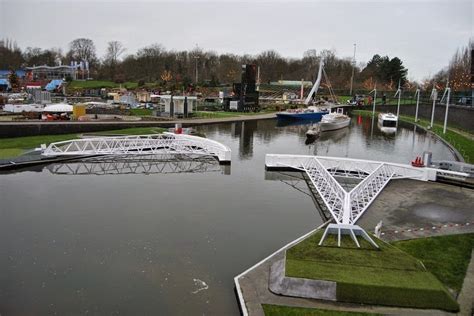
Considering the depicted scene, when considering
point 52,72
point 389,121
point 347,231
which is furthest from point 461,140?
point 52,72

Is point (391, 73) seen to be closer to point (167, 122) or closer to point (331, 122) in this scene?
point (331, 122)

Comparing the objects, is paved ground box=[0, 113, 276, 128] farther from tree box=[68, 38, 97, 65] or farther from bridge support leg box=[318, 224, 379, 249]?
tree box=[68, 38, 97, 65]

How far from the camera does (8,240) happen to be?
17.7m

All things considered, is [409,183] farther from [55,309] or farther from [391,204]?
[55,309]

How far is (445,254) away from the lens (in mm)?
15836

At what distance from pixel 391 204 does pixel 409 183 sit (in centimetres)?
542

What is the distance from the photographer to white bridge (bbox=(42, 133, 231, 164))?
1304 inches

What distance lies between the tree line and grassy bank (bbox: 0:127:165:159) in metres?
71.1

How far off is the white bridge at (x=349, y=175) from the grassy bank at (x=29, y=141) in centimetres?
1913

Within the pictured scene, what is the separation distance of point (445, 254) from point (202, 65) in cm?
13283

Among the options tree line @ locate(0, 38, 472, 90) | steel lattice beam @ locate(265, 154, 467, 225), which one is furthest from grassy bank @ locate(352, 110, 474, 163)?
tree line @ locate(0, 38, 472, 90)

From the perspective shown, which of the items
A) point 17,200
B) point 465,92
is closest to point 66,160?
point 17,200

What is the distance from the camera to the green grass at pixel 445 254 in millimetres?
14062

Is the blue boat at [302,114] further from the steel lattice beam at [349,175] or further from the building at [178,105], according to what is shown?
the steel lattice beam at [349,175]
